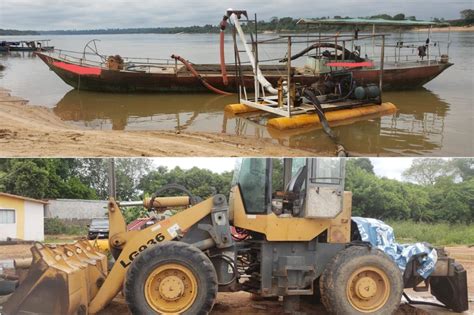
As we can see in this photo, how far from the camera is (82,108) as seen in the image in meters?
17.5

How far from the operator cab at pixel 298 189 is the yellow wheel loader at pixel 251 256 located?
11 mm

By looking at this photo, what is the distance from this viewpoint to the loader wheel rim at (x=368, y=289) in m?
6.22

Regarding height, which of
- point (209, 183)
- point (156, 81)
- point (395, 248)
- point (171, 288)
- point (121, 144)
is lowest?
point (209, 183)

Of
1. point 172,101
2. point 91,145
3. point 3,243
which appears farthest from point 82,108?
point 91,145

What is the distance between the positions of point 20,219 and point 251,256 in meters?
12.4

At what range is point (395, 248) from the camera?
22.0 ft

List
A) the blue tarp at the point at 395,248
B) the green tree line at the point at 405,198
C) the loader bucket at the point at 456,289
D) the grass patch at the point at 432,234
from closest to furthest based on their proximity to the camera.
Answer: the blue tarp at the point at 395,248 < the loader bucket at the point at 456,289 < the grass patch at the point at 432,234 < the green tree line at the point at 405,198

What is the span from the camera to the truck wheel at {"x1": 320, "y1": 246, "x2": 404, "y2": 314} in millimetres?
6129

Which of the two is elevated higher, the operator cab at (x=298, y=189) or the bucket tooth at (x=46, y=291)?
the operator cab at (x=298, y=189)

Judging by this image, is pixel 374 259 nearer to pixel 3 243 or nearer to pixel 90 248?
pixel 90 248

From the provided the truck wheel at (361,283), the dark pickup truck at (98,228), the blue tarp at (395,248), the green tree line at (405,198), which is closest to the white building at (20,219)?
the dark pickup truck at (98,228)

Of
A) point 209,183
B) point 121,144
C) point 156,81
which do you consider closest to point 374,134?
point 209,183

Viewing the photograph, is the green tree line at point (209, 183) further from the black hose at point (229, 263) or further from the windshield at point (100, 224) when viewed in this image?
the black hose at point (229, 263)

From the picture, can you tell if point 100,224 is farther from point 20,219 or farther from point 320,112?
point 320,112
